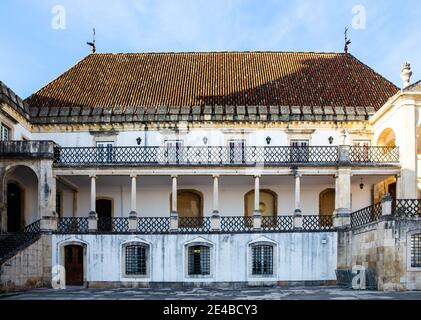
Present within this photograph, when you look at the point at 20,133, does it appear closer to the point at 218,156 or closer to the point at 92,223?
the point at 92,223

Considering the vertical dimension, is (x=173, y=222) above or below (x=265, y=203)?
below

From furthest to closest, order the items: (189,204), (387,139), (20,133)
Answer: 1. (189,204)
2. (387,139)
3. (20,133)

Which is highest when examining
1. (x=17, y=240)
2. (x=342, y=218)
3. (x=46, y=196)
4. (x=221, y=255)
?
(x=46, y=196)

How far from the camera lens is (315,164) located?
83.5 feet

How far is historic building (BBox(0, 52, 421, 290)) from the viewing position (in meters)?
24.3

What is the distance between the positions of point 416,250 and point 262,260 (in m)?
7.04

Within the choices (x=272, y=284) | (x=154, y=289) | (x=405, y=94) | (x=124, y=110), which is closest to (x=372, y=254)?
(x=272, y=284)

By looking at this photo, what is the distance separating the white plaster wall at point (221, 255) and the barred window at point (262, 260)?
0.31 m

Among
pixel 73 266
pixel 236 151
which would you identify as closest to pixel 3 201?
pixel 73 266

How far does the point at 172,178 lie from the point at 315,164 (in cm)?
652

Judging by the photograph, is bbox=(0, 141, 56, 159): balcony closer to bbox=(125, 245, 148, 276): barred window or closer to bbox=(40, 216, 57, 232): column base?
bbox=(40, 216, 57, 232): column base

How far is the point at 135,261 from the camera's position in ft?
81.2

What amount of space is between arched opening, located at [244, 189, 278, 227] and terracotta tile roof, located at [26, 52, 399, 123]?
4.33 meters

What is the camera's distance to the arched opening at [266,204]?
90.4 feet
